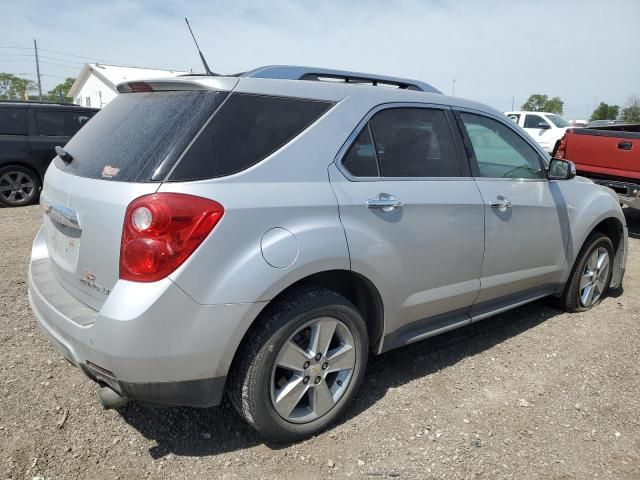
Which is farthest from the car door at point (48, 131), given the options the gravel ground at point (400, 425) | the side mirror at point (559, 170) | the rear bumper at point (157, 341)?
the side mirror at point (559, 170)

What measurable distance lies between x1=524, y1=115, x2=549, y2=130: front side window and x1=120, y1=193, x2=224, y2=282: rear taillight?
53.5 ft

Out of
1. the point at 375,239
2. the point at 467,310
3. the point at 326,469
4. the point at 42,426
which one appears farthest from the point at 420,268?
the point at 42,426

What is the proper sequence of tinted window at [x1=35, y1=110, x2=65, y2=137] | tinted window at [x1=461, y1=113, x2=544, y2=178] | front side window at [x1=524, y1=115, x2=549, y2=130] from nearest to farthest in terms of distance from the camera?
tinted window at [x1=461, y1=113, x2=544, y2=178] → tinted window at [x1=35, y1=110, x2=65, y2=137] → front side window at [x1=524, y1=115, x2=549, y2=130]

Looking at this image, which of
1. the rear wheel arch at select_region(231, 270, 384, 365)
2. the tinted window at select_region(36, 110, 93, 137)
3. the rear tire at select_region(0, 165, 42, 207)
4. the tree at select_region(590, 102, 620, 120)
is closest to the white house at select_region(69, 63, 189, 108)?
the tinted window at select_region(36, 110, 93, 137)

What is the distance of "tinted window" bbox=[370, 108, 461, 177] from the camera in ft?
9.04

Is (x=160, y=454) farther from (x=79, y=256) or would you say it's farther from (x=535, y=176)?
(x=535, y=176)

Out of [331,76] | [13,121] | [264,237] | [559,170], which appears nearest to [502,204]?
[559,170]

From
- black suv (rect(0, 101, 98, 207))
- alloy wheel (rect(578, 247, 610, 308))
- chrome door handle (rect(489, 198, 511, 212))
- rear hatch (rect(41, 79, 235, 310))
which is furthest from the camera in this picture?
black suv (rect(0, 101, 98, 207))

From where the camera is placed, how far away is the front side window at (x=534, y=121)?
16178 mm

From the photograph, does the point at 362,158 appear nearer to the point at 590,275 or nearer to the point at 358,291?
the point at 358,291

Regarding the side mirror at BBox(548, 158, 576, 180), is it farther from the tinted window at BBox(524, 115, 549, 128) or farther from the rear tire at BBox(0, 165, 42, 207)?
the tinted window at BBox(524, 115, 549, 128)

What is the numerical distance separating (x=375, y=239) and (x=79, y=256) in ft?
4.57

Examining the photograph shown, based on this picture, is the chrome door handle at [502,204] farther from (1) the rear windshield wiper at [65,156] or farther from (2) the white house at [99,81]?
(2) the white house at [99,81]

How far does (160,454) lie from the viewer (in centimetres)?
246
